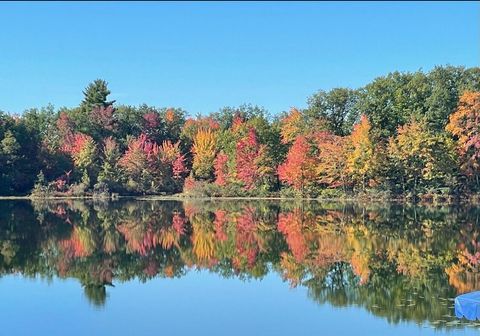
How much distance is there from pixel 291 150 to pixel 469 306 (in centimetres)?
4338

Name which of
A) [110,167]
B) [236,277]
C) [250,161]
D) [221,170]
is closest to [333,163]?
[250,161]

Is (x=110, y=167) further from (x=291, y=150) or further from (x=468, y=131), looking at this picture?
(x=468, y=131)

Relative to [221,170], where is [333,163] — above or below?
above

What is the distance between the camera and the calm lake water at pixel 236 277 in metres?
11.2

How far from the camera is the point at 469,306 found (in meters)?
9.44

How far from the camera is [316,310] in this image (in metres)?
12.3

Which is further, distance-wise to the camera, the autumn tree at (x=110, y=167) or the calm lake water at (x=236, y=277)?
the autumn tree at (x=110, y=167)

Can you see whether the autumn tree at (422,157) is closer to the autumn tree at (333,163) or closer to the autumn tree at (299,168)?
the autumn tree at (333,163)

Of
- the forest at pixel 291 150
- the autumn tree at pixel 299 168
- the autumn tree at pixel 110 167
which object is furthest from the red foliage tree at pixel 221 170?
the autumn tree at pixel 110 167

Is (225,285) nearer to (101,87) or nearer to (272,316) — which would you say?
(272,316)

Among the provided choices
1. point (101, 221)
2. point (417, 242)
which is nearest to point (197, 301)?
point (417, 242)

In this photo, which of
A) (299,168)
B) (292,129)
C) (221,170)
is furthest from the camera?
(292,129)

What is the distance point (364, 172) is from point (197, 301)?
36.5 metres

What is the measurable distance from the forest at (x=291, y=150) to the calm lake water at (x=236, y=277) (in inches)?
782
